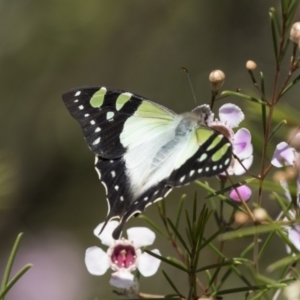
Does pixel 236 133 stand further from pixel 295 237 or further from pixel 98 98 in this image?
pixel 98 98

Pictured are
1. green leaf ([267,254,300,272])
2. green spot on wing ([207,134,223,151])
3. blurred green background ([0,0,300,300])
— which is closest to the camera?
green leaf ([267,254,300,272])

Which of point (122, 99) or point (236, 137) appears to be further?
point (122, 99)

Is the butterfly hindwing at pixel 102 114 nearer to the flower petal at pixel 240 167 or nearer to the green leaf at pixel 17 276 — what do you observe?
the flower petal at pixel 240 167

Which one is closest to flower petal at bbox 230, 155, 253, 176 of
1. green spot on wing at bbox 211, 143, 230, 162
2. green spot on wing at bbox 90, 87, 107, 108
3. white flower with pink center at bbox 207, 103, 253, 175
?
white flower with pink center at bbox 207, 103, 253, 175

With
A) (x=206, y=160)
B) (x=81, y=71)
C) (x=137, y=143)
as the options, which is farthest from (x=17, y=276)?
(x=81, y=71)

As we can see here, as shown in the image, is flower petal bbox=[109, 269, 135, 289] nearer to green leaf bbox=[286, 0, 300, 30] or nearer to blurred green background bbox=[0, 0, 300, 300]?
green leaf bbox=[286, 0, 300, 30]

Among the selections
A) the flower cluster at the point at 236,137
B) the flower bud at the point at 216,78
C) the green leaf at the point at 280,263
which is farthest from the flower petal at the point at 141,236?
the green leaf at the point at 280,263
